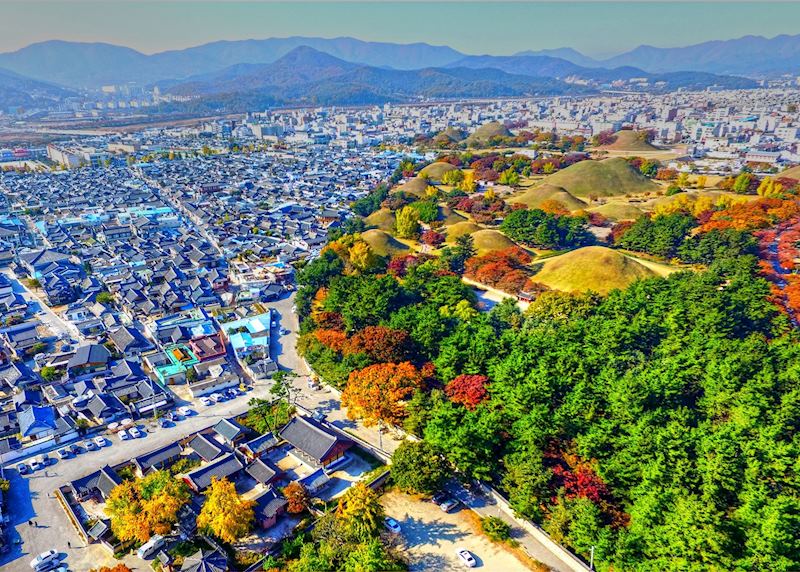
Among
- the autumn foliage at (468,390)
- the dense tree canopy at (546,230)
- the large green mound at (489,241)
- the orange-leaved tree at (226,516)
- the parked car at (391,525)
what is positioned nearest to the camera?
the orange-leaved tree at (226,516)

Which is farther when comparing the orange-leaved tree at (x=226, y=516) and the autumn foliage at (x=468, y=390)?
the autumn foliage at (x=468, y=390)

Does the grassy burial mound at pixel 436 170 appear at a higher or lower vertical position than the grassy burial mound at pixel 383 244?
higher

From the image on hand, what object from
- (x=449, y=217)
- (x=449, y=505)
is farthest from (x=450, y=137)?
(x=449, y=505)

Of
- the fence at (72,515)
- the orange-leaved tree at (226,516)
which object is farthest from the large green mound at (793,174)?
the fence at (72,515)

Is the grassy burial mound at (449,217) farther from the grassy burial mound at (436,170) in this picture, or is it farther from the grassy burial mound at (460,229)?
the grassy burial mound at (436,170)

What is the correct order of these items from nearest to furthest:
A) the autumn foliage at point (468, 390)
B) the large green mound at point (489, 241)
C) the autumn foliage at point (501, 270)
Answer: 1. the autumn foliage at point (468, 390)
2. the autumn foliage at point (501, 270)
3. the large green mound at point (489, 241)

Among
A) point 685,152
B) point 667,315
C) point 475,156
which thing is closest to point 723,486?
point 667,315
